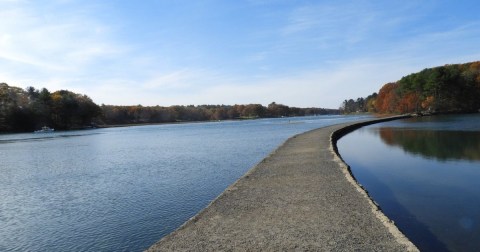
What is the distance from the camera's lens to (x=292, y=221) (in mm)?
8906

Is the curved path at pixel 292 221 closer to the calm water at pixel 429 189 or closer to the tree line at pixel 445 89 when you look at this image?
the calm water at pixel 429 189

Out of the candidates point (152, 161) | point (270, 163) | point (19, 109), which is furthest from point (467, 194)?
point (19, 109)

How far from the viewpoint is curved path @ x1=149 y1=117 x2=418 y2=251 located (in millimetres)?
7430

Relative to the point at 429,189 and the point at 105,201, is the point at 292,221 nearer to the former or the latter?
the point at 429,189

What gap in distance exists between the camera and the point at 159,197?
14258mm

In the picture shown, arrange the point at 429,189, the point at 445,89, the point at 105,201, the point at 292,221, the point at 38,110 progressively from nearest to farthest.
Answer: the point at 292,221 → the point at 429,189 → the point at 105,201 → the point at 38,110 → the point at 445,89

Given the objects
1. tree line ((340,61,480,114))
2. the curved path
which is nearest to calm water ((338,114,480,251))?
the curved path

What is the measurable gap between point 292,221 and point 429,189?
7.67m

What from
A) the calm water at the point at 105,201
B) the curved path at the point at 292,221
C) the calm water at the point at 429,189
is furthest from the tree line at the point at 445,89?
the curved path at the point at 292,221

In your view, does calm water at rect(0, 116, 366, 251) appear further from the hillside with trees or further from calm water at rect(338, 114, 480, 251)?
the hillside with trees

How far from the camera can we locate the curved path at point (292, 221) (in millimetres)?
7430

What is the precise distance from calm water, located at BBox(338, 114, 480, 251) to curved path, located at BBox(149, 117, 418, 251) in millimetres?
1265

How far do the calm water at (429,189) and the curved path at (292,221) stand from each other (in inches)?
49.8

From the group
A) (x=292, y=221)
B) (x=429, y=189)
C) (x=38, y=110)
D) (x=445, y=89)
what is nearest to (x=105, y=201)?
(x=292, y=221)
